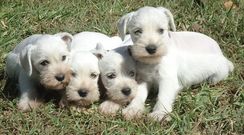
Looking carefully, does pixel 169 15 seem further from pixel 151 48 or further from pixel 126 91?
pixel 126 91

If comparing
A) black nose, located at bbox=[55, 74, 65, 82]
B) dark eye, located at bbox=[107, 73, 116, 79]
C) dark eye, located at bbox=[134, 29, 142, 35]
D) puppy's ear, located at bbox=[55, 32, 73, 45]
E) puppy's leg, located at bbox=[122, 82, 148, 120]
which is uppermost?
dark eye, located at bbox=[134, 29, 142, 35]

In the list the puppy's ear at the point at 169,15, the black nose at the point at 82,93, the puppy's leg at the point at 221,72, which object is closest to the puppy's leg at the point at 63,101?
the black nose at the point at 82,93

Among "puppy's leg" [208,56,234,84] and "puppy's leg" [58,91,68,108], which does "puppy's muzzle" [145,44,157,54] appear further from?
"puppy's leg" [208,56,234,84]

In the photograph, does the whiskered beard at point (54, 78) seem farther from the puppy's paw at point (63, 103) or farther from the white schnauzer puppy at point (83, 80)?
the puppy's paw at point (63, 103)

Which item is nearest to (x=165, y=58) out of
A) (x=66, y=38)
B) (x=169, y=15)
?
(x=169, y=15)

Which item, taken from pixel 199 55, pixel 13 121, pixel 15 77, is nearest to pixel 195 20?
pixel 199 55

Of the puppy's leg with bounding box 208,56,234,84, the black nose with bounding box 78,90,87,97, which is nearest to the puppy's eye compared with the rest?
the black nose with bounding box 78,90,87,97

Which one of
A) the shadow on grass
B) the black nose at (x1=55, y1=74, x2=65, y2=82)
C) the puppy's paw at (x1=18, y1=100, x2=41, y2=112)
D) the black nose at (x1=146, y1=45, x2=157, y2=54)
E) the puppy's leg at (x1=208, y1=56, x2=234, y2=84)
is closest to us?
the black nose at (x1=146, y1=45, x2=157, y2=54)
